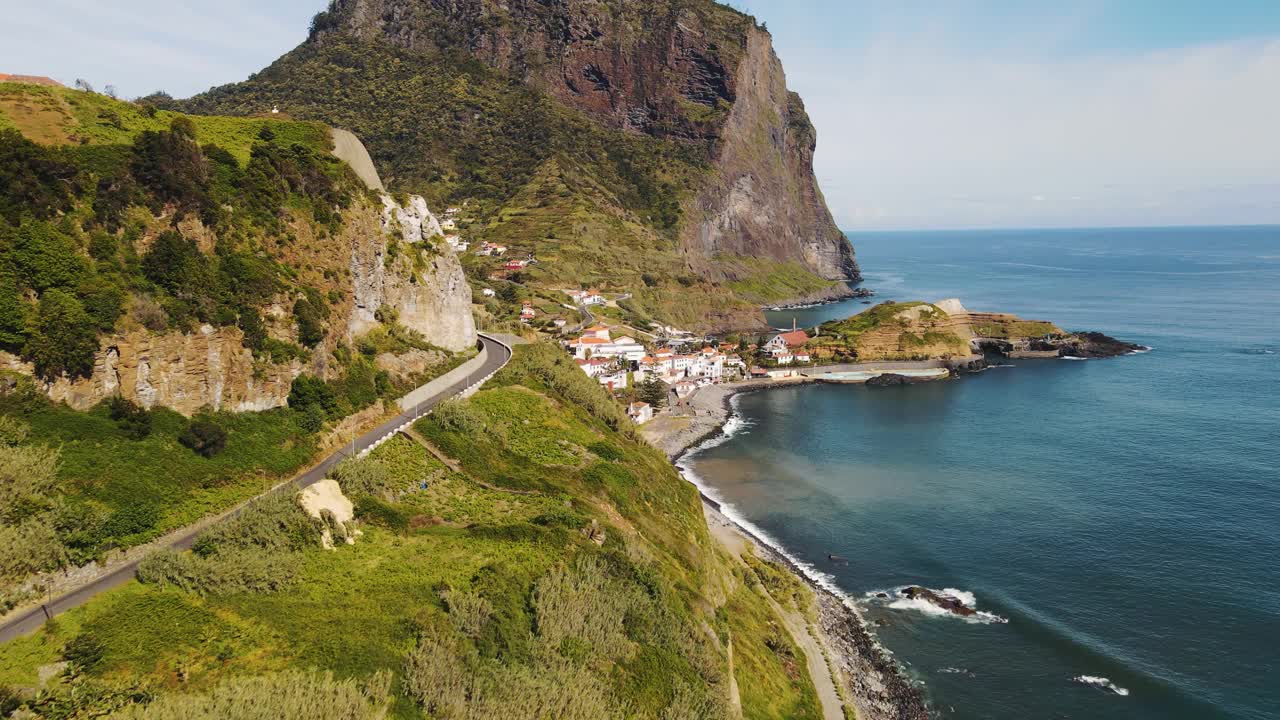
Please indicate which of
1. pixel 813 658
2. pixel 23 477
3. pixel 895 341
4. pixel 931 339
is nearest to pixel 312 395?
pixel 23 477

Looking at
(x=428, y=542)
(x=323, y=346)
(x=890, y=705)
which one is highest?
(x=323, y=346)

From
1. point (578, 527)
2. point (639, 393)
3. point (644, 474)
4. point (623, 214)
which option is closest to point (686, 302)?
point (623, 214)

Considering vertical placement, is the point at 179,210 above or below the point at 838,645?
above

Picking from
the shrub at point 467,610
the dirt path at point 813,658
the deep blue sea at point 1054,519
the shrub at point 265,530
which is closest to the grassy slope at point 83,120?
the shrub at point 265,530

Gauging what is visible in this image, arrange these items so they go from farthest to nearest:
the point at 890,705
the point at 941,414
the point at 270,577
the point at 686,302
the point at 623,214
Answer: 1. the point at 623,214
2. the point at 686,302
3. the point at 941,414
4. the point at 890,705
5. the point at 270,577

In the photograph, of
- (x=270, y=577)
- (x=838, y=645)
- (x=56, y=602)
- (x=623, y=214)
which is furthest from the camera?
(x=623, y=214)

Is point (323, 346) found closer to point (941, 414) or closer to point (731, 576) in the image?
point (731, 576)

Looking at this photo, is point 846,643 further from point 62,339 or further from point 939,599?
point 62,339

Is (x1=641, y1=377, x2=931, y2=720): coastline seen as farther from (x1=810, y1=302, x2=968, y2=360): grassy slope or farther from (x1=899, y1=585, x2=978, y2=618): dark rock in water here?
(x1=810, y1=302, x2=968, y2=360): grassy slope
